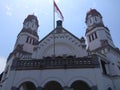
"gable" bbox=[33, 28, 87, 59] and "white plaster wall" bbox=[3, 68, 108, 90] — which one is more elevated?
"gable" bbox=[33, 28, 87, 59]

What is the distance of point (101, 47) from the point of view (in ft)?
94.0

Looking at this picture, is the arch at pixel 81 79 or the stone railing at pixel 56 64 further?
the stone railing at pixel 56 64

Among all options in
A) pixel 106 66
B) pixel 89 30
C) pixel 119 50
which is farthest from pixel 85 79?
pixel 89 30

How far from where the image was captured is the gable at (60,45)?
25.0 meters

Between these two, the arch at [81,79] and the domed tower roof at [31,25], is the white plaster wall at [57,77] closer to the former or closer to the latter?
the arch at [81,79]

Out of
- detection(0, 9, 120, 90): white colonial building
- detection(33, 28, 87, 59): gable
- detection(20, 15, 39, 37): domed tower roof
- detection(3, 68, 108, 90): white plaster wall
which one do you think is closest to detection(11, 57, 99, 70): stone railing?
detection(0, 9, 120, 90): white colonial building

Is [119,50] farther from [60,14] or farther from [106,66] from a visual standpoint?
[60,14]

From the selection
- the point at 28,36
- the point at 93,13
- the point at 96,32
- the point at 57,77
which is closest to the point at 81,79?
the point at 57,77

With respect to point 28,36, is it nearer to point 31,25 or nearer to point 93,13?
point 31,25

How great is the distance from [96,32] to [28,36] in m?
15.2

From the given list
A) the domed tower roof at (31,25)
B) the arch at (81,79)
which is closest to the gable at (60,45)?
the arch at (81,79)

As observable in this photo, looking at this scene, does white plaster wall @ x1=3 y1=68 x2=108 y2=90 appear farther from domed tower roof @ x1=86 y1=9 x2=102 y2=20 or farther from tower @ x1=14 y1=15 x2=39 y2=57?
domed tower roof @ x1=86 y1=9 x2=102 y2=20

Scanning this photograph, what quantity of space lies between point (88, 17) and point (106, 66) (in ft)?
49.6

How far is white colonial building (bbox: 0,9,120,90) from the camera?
18750 millimetres
